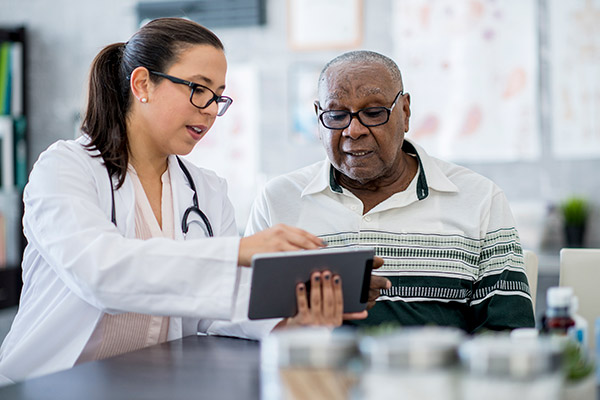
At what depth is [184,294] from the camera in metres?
1.29

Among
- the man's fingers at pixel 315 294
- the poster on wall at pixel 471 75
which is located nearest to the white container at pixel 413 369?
the man's fingers at pixel 315 294

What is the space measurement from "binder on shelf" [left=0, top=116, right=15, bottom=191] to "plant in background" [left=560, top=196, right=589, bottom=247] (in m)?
3.04

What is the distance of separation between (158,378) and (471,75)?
2.80 meters

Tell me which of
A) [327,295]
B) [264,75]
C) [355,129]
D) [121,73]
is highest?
[264,75]

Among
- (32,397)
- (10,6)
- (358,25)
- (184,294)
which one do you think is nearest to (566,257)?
(184,294)

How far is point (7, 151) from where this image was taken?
408 centimetres

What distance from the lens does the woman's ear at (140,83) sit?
1.62 m

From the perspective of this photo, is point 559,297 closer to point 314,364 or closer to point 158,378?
point 314,364

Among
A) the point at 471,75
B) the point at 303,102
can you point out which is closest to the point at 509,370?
the point at 471,75

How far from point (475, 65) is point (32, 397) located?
9.75ft

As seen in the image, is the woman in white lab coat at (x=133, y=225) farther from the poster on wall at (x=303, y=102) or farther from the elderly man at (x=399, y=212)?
the poster on wall at (x=303, y=102)

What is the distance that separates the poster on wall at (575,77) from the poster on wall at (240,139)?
1.56 metres

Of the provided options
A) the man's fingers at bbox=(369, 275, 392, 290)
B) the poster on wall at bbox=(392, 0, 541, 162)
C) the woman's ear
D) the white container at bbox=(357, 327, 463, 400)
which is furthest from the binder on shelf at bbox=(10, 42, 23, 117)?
the white container at bbox=(357, 327, 463, 400)

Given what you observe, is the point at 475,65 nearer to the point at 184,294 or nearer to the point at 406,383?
the point at 184,294
